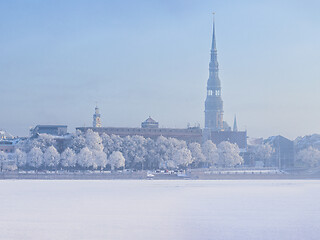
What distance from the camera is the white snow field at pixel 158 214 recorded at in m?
42.3

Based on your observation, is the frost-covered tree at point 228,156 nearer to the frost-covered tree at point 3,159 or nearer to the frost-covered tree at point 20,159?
the frost-covered tree at point 20,159

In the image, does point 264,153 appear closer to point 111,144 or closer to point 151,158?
point 151,158

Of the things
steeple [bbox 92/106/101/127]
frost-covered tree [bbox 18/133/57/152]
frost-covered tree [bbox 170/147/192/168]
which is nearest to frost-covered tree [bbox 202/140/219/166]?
frost-covered tree [bbox 170/147/192/168]

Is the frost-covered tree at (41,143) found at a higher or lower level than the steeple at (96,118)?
lower

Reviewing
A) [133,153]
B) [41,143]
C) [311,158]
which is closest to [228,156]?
[133,153]

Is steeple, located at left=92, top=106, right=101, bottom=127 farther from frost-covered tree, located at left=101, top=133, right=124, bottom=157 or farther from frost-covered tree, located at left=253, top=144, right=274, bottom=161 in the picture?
frost-covered tree, located at left=101, top=133, right=124, bottom=157

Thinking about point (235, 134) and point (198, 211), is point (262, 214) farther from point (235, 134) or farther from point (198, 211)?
point (235, 134)

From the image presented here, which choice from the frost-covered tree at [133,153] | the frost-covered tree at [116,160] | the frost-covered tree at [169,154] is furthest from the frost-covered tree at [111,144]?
the frost-covered tree at [169,154]

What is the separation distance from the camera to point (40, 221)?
47844 millimetres

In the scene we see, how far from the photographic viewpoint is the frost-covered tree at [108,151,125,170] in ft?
349

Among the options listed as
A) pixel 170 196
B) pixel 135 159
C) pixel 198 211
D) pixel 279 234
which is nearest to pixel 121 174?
pixel 135 159

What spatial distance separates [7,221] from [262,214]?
16.4 m

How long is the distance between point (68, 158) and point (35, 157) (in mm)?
4801

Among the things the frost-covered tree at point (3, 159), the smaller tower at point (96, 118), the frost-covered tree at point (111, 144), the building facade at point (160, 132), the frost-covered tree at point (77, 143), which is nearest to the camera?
the frost-covered tree at point (77, 143)
